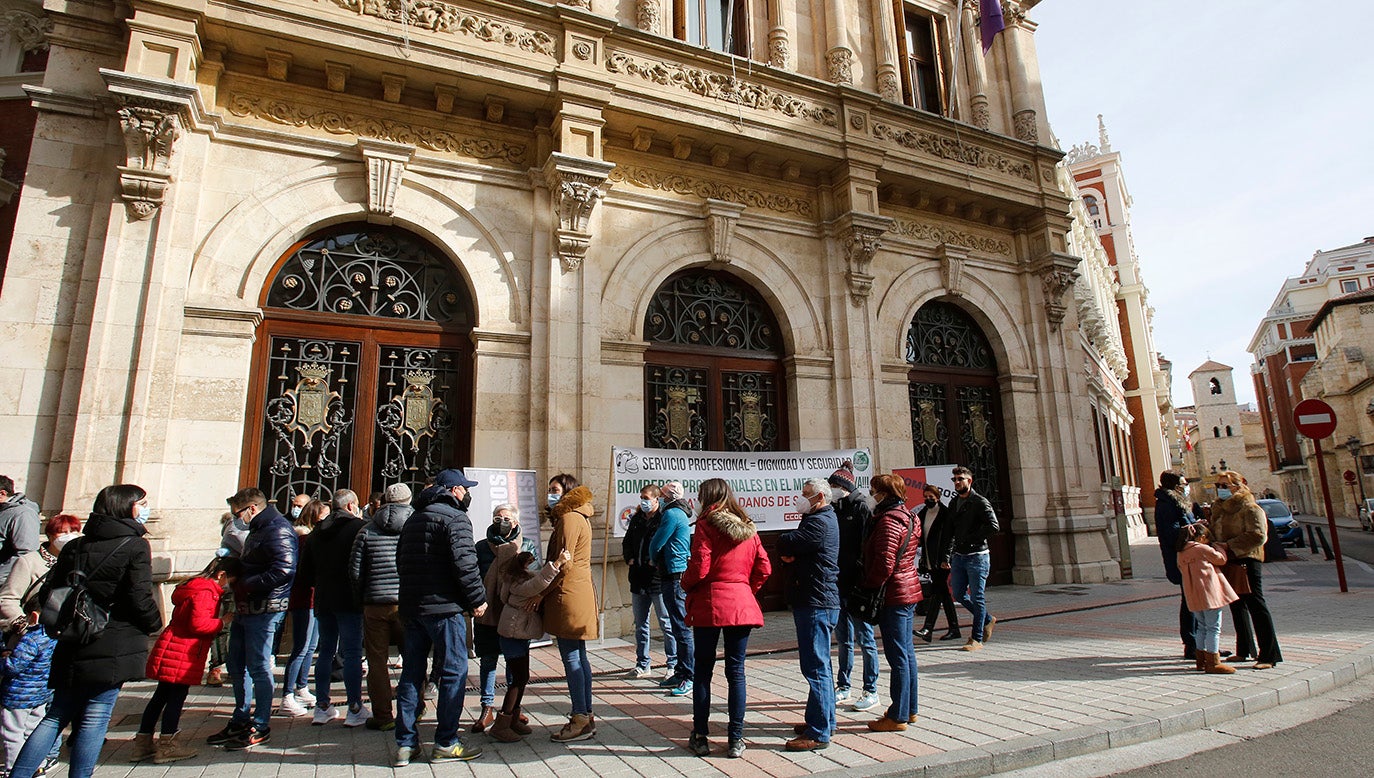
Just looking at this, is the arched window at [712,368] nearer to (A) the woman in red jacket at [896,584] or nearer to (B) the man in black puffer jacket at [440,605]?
(A) the woman in red jacket at [896,584]

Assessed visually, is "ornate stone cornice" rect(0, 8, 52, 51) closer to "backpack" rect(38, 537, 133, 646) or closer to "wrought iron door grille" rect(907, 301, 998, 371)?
"backpack" rect(38, 537, 133, 646)

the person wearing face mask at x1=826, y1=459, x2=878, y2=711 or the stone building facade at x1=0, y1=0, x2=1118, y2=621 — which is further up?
the stone building facade at x1=0, y1=0, x2=1118, y2=621

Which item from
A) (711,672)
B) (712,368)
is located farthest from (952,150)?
(711,672)

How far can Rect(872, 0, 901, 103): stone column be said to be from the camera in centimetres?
1299

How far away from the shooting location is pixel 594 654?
7.73m

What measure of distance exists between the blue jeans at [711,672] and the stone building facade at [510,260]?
4.71 metres

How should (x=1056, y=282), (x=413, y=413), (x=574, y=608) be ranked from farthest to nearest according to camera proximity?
(x=1056, y=282) < (x=413, y=413) < (x=574, y=608)

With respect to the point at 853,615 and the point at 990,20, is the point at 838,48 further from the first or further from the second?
the point at 853,615

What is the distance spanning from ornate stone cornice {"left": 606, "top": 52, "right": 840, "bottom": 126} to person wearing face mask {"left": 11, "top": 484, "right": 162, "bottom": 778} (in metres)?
8.64

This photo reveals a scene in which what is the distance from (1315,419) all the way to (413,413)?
44.0 feet

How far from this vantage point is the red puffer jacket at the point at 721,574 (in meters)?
4.50

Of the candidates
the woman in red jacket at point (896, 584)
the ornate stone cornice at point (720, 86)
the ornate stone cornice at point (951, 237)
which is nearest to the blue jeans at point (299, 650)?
the woman in red jacket at point (896, 584)

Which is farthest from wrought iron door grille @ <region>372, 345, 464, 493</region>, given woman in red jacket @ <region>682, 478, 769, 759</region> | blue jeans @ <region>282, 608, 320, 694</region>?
woman in red jacket @ <region>682, 478, 769, 759</region>

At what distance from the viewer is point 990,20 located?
43.4 feet
